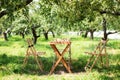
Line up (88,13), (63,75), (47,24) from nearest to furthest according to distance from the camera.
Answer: (63,75)
(88,13)
(47,24)

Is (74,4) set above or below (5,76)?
above

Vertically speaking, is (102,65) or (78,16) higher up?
(78,16)

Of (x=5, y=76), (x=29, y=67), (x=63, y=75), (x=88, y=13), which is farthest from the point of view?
(x=29, y=67)

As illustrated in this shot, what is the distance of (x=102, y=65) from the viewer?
14.0 m

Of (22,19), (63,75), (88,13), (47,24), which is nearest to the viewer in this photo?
(63,75)

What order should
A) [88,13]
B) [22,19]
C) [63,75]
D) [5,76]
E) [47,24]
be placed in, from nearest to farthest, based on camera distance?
[5,76] < [63,75] < [88,13] < [22,19] < [47,24]

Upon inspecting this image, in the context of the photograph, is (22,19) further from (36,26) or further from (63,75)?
(63,75)

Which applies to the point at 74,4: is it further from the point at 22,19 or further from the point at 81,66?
the point at 22,19

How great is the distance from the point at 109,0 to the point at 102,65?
3.48 m

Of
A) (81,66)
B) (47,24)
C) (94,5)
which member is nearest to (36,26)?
(47,24)

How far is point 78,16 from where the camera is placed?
13062 mm

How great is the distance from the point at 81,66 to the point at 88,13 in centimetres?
275

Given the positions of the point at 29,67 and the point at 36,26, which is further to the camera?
the point at 36,26

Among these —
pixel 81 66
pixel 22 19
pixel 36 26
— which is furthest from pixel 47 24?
pixel 81 66
